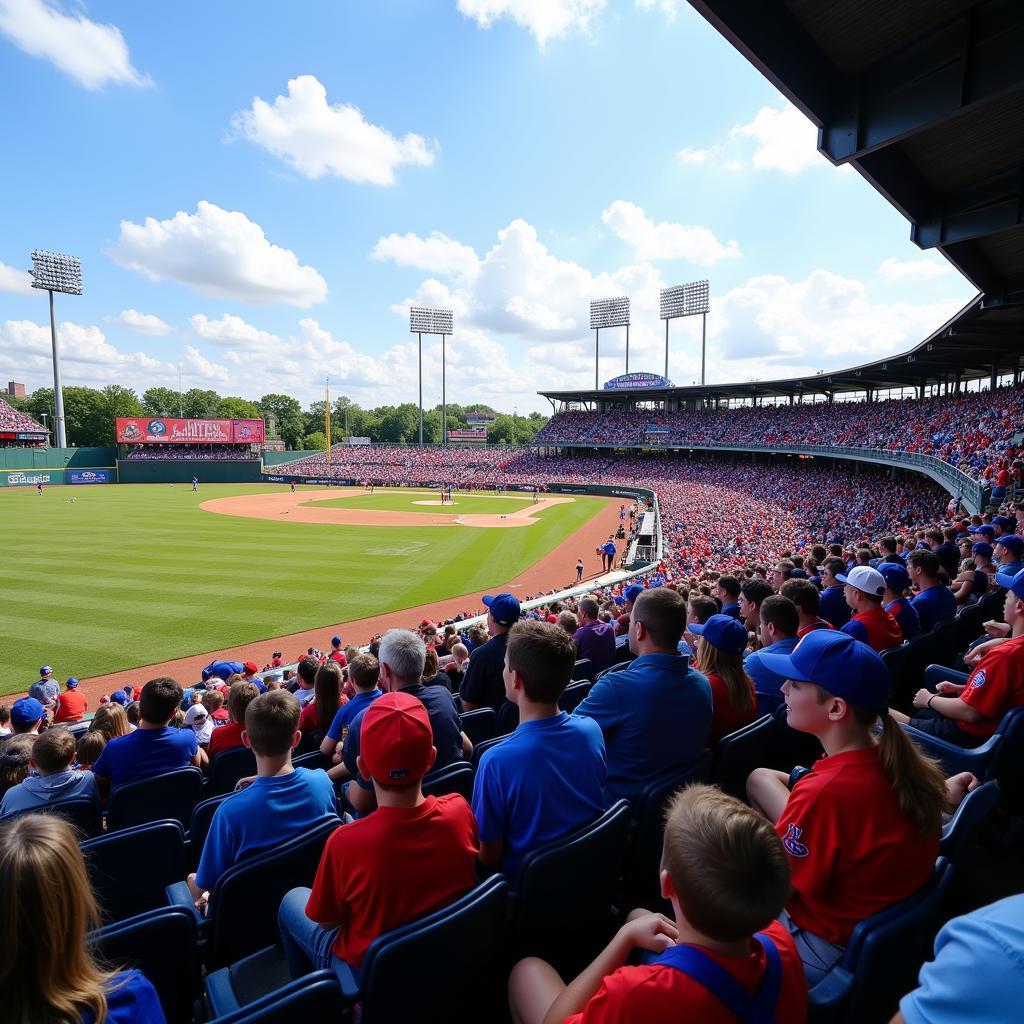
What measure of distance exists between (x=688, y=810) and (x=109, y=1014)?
5.51ft

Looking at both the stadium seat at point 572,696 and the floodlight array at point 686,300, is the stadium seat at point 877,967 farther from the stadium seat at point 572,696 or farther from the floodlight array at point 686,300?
the floodlight array at point 686,300

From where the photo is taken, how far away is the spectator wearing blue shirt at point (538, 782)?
2830 millimetres

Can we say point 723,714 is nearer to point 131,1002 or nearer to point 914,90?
point 131,1002

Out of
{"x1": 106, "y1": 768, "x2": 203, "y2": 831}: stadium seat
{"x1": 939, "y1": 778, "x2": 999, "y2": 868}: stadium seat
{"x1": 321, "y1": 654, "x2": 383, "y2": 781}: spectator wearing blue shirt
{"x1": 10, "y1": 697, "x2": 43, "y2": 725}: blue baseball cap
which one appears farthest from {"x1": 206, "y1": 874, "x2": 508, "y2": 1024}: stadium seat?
{"x1": 10, "y1": 697, "x2": 43, "y2": 725}: blue baseball cap

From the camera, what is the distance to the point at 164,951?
255cm

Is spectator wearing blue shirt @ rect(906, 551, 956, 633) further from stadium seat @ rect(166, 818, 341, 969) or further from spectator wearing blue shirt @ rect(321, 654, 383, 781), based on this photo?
stadium seat @ rect(166, 818, 341, 969)

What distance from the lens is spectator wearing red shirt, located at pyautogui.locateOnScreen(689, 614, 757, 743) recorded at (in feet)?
13.9

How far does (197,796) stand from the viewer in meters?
4.87

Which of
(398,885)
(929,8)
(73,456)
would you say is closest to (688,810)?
(398,885)

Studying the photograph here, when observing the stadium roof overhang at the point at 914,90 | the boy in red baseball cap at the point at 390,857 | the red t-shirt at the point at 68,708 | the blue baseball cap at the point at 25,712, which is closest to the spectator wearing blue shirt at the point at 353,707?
the boy in red baseball cap at the point at 390,857

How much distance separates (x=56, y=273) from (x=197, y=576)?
264 feet

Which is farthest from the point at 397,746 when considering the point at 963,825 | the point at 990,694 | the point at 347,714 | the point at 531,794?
the point at 990,694

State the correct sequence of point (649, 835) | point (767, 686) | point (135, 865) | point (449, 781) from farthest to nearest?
point (767, 686), point (449, 781), point (135, 865), point (649, 835)

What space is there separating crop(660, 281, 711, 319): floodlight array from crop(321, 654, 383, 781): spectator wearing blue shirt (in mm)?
81028
